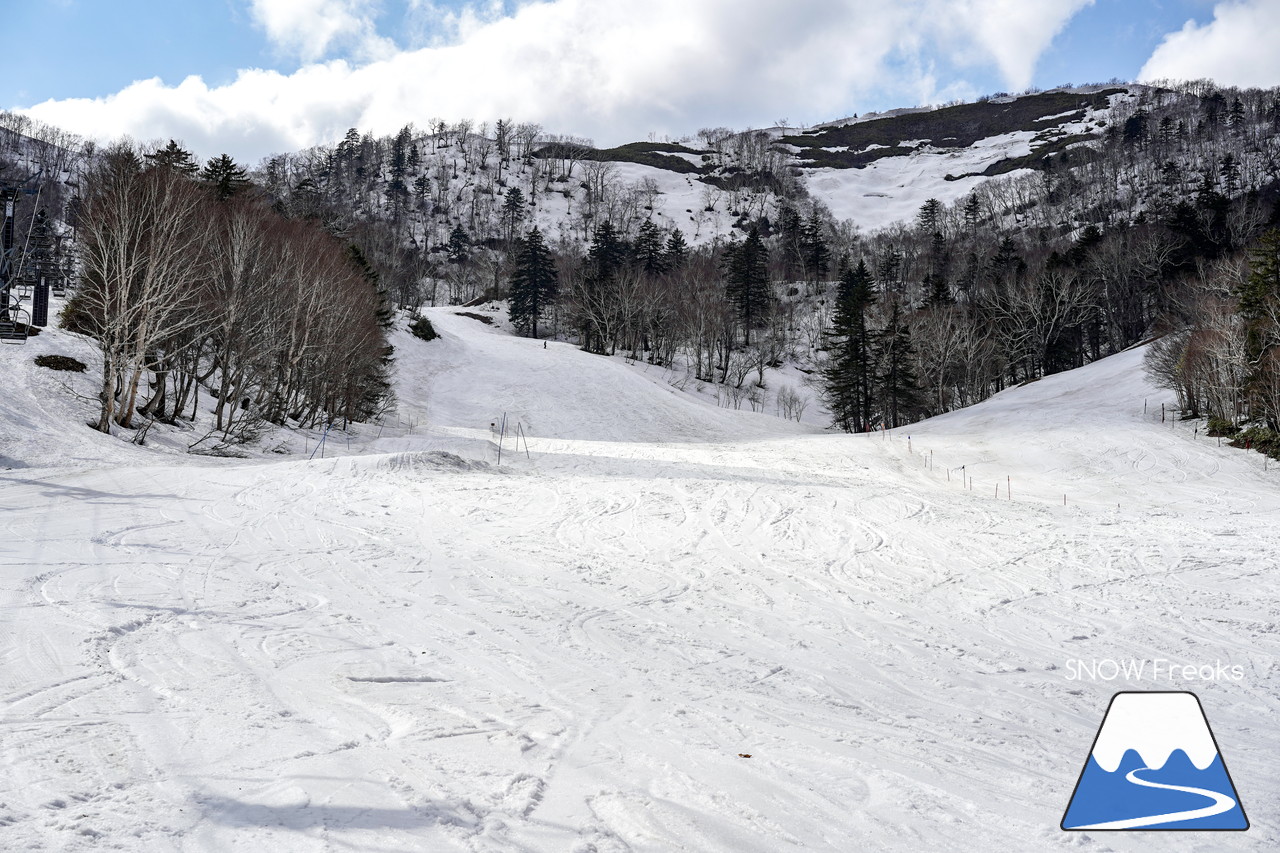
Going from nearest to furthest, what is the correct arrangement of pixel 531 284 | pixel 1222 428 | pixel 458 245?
pixel 1222 428 < pixel 531 284 < pixel 458 245

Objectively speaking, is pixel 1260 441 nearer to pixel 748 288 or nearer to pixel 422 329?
pixel 748 288

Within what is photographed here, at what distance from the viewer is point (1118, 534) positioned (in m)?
13.8

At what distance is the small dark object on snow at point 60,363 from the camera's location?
20766 mm

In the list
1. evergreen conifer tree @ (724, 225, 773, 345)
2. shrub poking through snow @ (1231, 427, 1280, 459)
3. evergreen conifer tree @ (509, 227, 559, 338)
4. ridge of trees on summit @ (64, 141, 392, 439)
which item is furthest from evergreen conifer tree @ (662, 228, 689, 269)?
shrub poking through snow @ (1231, 427, 1280, 459)

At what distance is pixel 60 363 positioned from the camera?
21.0 m

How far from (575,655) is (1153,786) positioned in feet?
15.8

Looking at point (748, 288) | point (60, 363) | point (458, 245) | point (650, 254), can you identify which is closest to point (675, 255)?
point (650, 254)

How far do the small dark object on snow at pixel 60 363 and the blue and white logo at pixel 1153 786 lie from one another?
27618 millimetres

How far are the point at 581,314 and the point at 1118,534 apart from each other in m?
57.1

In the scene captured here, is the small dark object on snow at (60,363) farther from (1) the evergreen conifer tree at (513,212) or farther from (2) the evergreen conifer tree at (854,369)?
(1) the evergreen conifer tree at (513,212)

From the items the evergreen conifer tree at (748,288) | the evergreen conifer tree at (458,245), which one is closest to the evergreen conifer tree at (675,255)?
the evergreen conifer tree at (748,288)

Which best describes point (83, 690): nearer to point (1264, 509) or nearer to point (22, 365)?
point (22, 365)

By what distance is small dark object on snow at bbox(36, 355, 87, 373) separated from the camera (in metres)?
20.8

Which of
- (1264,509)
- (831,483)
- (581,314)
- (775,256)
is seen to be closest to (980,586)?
(831,483)
